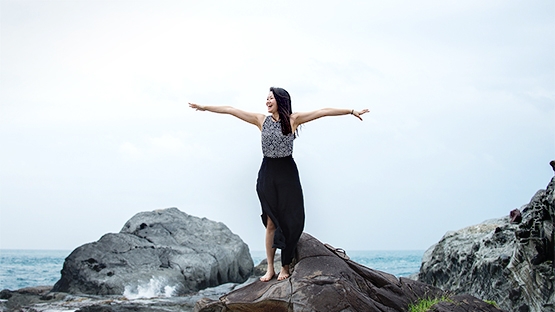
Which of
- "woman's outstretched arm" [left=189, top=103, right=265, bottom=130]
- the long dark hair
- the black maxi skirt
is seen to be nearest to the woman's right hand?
"woman's outstretched arm" [left=189, top=103, right=265, bottom=130]

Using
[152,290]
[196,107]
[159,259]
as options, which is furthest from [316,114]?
[159,259]

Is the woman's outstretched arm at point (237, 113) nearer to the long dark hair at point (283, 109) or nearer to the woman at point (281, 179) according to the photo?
the woman at point (281, 179)

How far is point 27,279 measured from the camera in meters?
32.5

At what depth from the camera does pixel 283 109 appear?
9.23 m

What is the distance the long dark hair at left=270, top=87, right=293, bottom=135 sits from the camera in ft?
30.1

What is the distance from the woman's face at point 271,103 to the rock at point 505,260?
4894mm

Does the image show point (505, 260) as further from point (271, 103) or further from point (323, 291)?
point (271, 103)

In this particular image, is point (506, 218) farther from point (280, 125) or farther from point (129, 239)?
point (129, 239)

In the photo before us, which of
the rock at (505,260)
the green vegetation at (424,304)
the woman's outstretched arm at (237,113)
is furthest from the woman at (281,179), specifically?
the rock at (505,260)

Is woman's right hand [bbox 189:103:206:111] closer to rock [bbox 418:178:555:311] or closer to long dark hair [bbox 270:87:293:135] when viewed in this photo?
long dark hair [bbox 270:87:293:135]

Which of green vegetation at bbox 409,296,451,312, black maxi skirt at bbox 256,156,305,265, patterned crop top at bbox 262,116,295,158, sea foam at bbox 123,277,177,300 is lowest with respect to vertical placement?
sea foam at bbox 123,277,177,300

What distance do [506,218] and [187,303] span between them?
25.3 ft

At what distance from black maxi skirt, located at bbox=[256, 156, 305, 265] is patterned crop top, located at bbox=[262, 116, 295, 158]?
93 mm

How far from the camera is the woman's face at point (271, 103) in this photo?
923 centimetres
